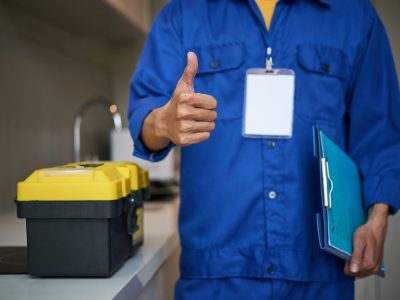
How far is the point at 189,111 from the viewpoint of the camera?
84 cm

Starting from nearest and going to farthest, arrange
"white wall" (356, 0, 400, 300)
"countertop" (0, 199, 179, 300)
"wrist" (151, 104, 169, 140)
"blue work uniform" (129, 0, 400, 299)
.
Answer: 1. "countertop" (0, 199, 179, 300)
2. "wrist" (151, 104, 169, 140)
3. "blue work uniform" (129, 0, 400, 299)
4. "white wall" (356, 0, 400, 300)

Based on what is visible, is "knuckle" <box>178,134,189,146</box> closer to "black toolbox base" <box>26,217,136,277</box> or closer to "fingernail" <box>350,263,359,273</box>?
"black toolbox base" <box>26,217,136,277</box>

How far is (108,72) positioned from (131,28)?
49 centimetres

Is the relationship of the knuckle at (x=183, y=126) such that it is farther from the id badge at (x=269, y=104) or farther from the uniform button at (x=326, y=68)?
the uniform button at (x=326, y=68)

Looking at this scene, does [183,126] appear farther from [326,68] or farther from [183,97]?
[326,68]

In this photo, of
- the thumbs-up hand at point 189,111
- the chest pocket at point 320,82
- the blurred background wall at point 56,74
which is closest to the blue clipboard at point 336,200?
the chest pocket at point 320,82

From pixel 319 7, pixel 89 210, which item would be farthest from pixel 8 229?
pixel 319 7

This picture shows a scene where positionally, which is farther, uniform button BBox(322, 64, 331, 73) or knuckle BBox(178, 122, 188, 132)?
uniform button BBox(322, 64, 331, 73)

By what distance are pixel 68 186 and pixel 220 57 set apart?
43 cm

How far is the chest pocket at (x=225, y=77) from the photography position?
1.06 meters

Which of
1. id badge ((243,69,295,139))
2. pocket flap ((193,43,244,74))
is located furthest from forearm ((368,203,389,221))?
pocket flap ((193,43,244,74))

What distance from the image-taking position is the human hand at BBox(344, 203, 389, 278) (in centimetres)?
98

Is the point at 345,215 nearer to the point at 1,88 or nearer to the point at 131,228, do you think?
the point at 131,228

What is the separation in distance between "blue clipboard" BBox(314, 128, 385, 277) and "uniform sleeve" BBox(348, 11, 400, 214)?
0.18 ft
